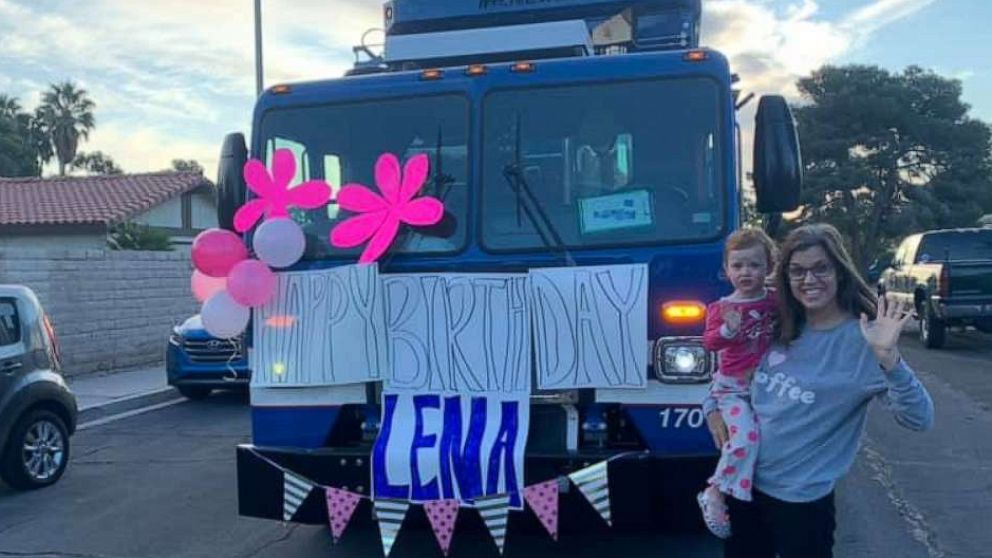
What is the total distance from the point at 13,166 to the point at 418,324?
5044 centimetres

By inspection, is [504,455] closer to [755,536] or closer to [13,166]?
[755,536]

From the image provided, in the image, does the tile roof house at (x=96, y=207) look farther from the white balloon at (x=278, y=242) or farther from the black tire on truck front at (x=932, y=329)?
the white balloon at (x=278, y=242)

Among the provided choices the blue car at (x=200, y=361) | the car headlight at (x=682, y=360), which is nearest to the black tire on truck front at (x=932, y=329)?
the blue car at (x=200, y=361)

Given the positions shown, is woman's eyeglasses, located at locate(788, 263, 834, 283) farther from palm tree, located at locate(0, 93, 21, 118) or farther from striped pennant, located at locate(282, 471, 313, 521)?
palm tree, located at locate(0, 93, 21, 118)

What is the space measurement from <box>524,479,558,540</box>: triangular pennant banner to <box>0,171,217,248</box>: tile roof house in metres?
23.2

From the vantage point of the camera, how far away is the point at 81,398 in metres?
11.9

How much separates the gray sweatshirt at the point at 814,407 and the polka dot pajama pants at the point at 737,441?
33mm

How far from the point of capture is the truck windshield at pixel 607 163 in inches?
188

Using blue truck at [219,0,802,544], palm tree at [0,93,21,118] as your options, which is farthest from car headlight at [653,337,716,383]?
palm tree at [0,93,21,118]

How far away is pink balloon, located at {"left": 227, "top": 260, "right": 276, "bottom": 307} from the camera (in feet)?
15.8

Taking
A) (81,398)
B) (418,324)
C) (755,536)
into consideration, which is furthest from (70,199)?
(755,536)

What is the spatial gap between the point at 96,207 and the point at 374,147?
24409 millimetres

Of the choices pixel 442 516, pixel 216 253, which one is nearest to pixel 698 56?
pixel 442 516

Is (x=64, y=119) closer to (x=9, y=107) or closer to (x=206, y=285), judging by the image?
(x=9, y=107)
